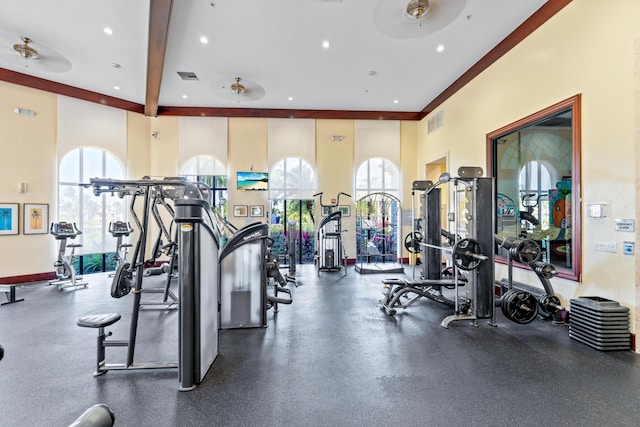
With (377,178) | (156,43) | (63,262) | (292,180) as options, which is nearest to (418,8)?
(156,43)

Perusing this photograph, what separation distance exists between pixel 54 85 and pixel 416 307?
9.44 meters

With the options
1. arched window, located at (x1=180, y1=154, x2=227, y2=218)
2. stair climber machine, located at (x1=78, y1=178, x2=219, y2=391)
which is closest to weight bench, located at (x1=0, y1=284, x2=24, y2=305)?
stair climber machine, located at (x1=78, y1=178, x2=219, y2=391)

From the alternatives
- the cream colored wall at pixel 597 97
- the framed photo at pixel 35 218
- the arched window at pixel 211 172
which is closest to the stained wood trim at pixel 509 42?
the cream colored wall at pixel 597 97

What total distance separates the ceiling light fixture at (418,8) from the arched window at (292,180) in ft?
17.6

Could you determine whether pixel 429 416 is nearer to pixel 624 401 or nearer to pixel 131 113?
pixel 624 401

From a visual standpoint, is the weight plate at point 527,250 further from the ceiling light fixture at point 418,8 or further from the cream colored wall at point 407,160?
the cream colored wall at point 407,160

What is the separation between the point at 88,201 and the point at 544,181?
10.1m

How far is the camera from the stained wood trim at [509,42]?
4.41 metres

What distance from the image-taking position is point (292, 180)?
30.1 ft

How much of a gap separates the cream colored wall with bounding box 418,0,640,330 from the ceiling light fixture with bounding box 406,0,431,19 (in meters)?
1.95

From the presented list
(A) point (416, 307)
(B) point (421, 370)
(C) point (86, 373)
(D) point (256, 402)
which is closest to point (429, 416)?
(B) point (421, 370)

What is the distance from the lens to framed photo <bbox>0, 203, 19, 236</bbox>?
6.51 metres

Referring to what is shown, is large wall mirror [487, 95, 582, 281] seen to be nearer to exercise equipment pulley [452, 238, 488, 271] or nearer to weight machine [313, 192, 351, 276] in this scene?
exercise equipment pulley [452, 238, 488, 271]

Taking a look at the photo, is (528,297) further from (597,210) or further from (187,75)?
(187,75)
